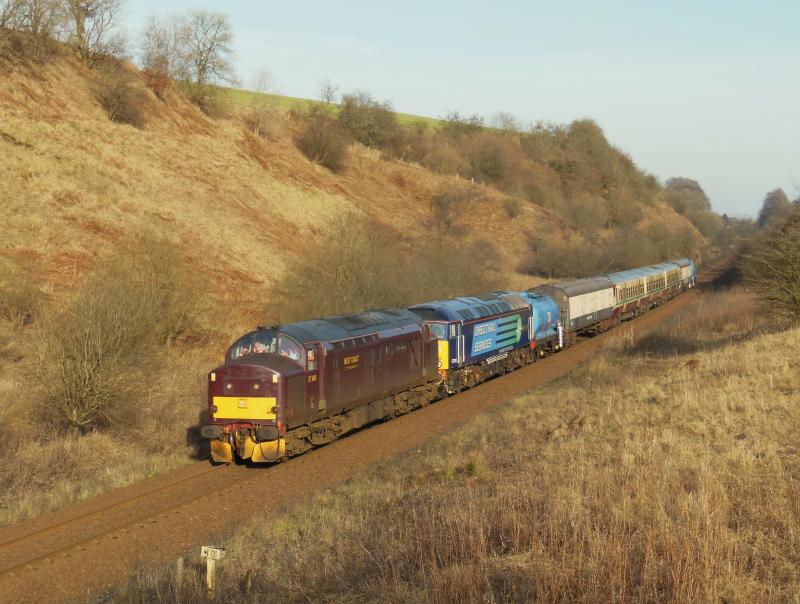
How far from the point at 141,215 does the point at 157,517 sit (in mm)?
30655

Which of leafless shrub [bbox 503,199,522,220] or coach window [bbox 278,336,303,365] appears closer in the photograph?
coach window [bbox 278,336,303,365]

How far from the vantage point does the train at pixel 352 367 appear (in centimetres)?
1719

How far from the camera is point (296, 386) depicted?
1733 cm

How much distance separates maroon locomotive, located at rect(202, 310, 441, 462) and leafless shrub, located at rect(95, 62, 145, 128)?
36.0 meters

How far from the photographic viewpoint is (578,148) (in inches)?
5197

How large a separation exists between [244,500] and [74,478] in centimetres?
454

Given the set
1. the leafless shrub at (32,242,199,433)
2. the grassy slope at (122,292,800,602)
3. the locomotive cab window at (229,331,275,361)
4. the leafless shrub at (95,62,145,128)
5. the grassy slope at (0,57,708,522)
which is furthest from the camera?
the leafless shrub at (95,62,145,128)

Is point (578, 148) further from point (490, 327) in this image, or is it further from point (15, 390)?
point (15, 390)

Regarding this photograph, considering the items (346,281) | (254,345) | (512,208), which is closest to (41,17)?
(346,281)

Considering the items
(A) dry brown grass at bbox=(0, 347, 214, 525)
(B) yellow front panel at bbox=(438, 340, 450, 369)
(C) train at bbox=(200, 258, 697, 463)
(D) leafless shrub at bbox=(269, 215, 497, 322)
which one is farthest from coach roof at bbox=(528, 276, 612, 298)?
(A) dry brown grass at bbox=(0, 347, 214, 525)

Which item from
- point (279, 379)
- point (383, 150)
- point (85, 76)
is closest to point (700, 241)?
point (383, 150)

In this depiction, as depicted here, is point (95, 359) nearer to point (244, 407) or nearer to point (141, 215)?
point (244, 407)

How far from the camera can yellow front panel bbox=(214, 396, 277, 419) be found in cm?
1695

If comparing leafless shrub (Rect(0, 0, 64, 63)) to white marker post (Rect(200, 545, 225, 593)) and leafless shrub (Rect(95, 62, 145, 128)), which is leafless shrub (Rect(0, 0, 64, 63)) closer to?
leafless shrub (Rect(95, 62, 145, 128))
